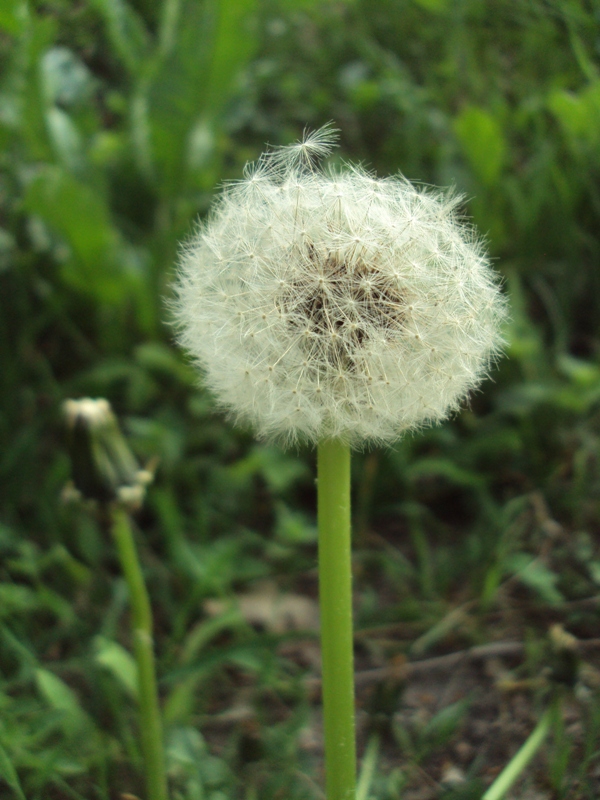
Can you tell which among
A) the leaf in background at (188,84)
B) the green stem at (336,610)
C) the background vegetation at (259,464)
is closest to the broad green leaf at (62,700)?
the background vegetation at (259,464)

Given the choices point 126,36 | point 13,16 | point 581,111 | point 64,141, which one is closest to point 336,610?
point 13,16

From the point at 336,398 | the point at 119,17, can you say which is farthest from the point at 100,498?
the point at 119,17

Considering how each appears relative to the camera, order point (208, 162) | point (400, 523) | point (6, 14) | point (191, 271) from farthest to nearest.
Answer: point (208, 162), point (400, 523), point (6, 14), point (191, 271)

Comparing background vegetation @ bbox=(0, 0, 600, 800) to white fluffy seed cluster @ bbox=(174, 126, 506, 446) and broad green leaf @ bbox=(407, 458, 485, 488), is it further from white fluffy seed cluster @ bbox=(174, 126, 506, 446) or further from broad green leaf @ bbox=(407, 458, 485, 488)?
white fluffy seed cluster @ bbox=(174, 126, 506, 446)

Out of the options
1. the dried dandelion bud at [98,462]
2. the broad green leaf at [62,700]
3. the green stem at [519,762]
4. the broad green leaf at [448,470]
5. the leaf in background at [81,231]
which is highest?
the leaf in background at [81,231]

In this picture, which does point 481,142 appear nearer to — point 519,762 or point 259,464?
point 259,464

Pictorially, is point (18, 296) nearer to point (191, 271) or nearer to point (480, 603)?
point (191, 271)

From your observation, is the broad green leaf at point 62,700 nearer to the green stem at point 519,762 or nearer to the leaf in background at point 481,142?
the green stem at point 519,762
